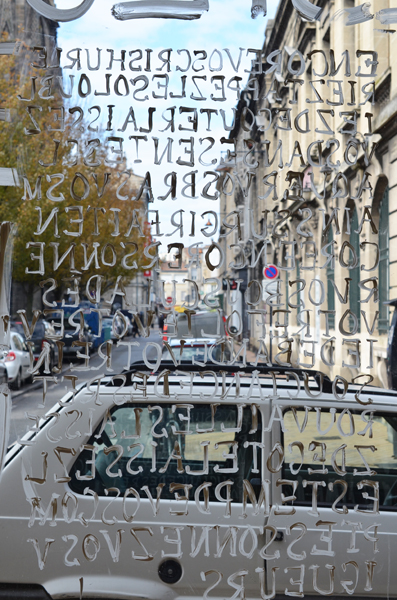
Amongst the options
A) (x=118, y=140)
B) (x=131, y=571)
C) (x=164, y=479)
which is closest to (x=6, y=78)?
(x=118, y=140)

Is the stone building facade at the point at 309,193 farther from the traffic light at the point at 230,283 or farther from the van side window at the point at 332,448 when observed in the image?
the van side window at the point at 332,448

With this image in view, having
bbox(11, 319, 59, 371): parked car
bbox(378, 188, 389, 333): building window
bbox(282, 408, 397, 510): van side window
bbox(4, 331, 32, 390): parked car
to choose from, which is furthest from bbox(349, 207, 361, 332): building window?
bbox(4, 331, 32, 390): parked car

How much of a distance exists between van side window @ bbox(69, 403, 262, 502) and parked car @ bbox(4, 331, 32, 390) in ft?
1.32

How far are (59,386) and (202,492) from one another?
773 millimetres

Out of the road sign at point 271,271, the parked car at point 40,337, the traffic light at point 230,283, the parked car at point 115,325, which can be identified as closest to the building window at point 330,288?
the road sign at point 271,271

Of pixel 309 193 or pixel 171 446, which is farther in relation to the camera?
pixel 171 446

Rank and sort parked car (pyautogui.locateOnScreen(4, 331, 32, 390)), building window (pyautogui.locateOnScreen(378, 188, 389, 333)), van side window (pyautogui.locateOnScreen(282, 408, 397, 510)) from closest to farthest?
1. parked car (pyautogui.locateOnScreen(4, 331, 32, 390))
2. van side window (pyautogui.locateOnScreen(282, 408, 397, 510))
3. building window (pyautogui.locateOnScreen(378, 188, 389, 333))

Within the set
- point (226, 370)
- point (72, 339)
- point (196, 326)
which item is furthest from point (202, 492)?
point (72, 339)

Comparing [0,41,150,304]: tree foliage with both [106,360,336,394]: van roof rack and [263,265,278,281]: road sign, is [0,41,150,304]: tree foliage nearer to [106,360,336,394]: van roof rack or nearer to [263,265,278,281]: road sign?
[106,360,336,394]: van roof rack

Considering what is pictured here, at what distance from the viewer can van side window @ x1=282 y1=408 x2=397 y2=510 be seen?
2924 mm

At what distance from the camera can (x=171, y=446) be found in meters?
3.02

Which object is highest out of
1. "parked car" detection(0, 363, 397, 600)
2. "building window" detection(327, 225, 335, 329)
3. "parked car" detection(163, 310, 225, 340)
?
"building window" detection(327, 225, 335, 329)

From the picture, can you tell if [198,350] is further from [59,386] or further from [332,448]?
[332,448]

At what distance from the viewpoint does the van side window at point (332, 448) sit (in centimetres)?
292
